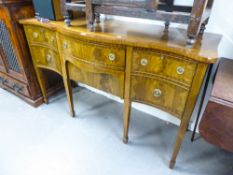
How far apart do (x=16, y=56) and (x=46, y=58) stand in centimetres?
33

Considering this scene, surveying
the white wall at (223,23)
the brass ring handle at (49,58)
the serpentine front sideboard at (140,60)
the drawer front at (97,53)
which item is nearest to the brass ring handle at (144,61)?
the serpentine front sideboard at (140,60)

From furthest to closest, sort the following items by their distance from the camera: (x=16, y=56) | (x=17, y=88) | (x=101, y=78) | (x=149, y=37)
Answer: (x=17, y=88)
(x=16, y=56)
(x=101, y=78)
(x=149, y=37)

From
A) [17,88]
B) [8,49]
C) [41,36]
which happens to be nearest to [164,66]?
[41,36]

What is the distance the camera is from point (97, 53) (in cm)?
104

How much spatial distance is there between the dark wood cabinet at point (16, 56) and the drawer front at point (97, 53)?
0.53m

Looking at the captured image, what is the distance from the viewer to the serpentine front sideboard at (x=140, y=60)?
84 cm

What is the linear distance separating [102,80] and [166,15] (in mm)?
574

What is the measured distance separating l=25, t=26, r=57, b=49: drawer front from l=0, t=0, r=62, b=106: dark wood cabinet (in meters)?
0.12

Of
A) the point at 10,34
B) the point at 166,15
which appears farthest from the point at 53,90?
the point at 166,15

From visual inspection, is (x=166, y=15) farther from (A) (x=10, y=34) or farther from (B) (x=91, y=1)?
(A) (x=10, y=34)

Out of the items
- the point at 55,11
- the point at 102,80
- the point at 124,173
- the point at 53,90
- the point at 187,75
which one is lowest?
the point at 124,173

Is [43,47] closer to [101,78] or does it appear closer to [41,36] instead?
[41,36]

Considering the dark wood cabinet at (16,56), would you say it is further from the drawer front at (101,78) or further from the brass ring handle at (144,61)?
the brass ring handle at (144,61)

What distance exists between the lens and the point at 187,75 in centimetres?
85
